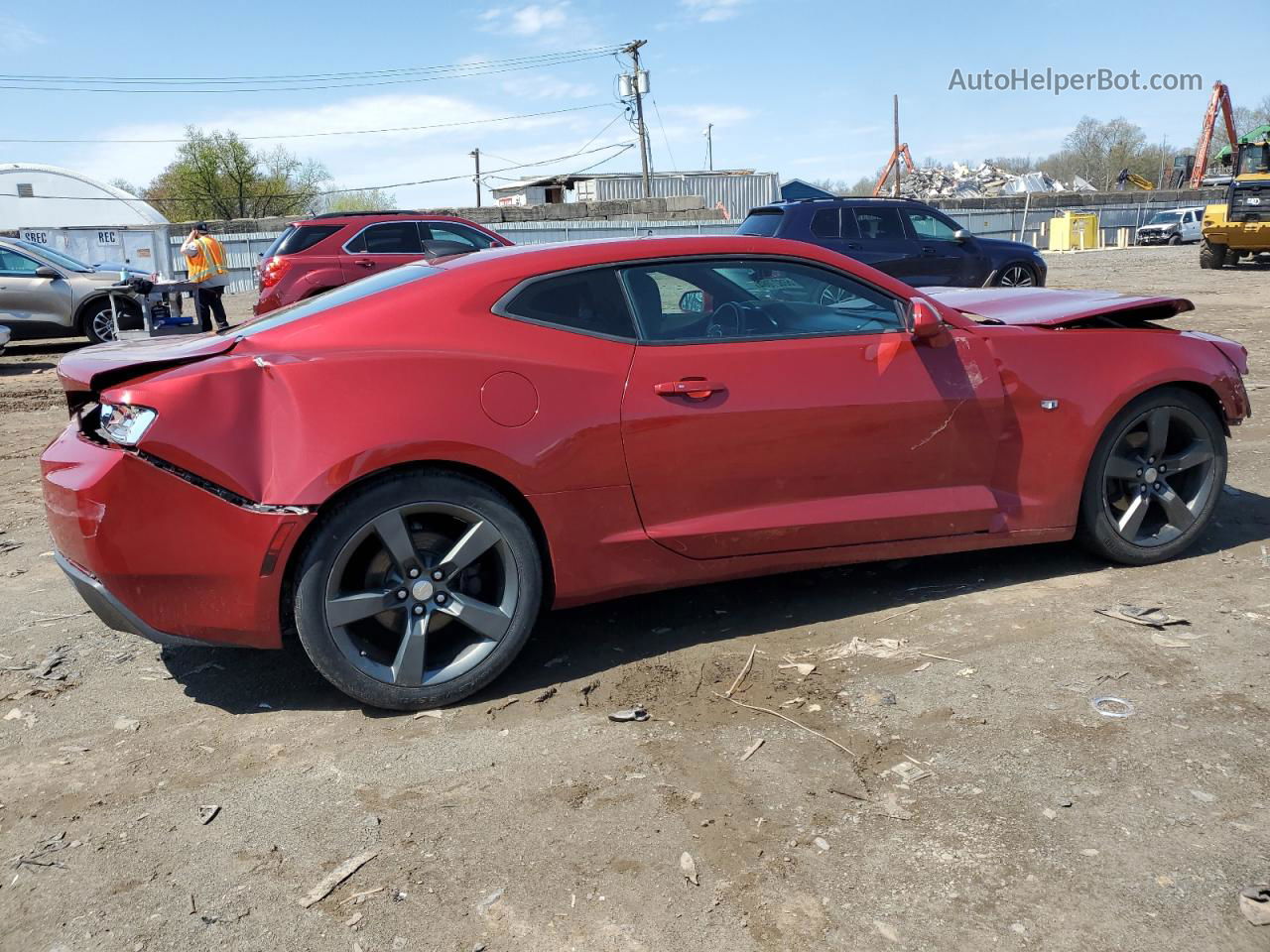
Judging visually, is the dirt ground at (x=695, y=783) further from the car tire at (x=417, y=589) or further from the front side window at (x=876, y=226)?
the front side window at (x=876, y=226)

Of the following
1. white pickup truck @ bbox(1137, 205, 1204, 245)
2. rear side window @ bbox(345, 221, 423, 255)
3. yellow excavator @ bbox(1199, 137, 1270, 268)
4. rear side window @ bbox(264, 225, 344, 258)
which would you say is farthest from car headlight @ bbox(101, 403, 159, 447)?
white pickup truck @ bbox(1137, 205, 1204, 245)

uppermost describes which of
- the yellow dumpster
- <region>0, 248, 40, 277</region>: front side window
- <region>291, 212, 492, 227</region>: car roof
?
the yellow dumpster

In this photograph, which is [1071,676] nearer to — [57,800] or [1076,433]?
[1076,433]

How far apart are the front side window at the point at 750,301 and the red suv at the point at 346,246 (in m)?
8.95

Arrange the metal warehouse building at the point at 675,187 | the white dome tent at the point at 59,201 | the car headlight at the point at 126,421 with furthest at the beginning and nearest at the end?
1. the metal warehouse building at the point at 675,187
2. the white dome tent at the point at 59,201
3. the car headlight at the point at 126,421

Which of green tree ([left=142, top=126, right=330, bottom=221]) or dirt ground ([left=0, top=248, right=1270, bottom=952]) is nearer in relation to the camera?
dirt ground ([left=0, top=248, right=1270, bottom=952])

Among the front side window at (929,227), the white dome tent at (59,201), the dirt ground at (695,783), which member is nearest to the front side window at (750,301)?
the dirt ground at (695,783)

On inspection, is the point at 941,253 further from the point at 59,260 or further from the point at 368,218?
the point at 59,260

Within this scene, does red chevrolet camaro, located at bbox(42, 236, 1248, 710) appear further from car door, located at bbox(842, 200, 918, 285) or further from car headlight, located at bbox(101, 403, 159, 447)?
car door, located at bbox(842, 200, 918, 285)

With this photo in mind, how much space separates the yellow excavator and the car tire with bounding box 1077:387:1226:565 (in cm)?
2237

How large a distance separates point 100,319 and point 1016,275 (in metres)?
12.5

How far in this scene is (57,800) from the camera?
3027 mm

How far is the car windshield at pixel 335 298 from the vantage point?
3.73 meters

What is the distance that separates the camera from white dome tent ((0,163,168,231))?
124ft
